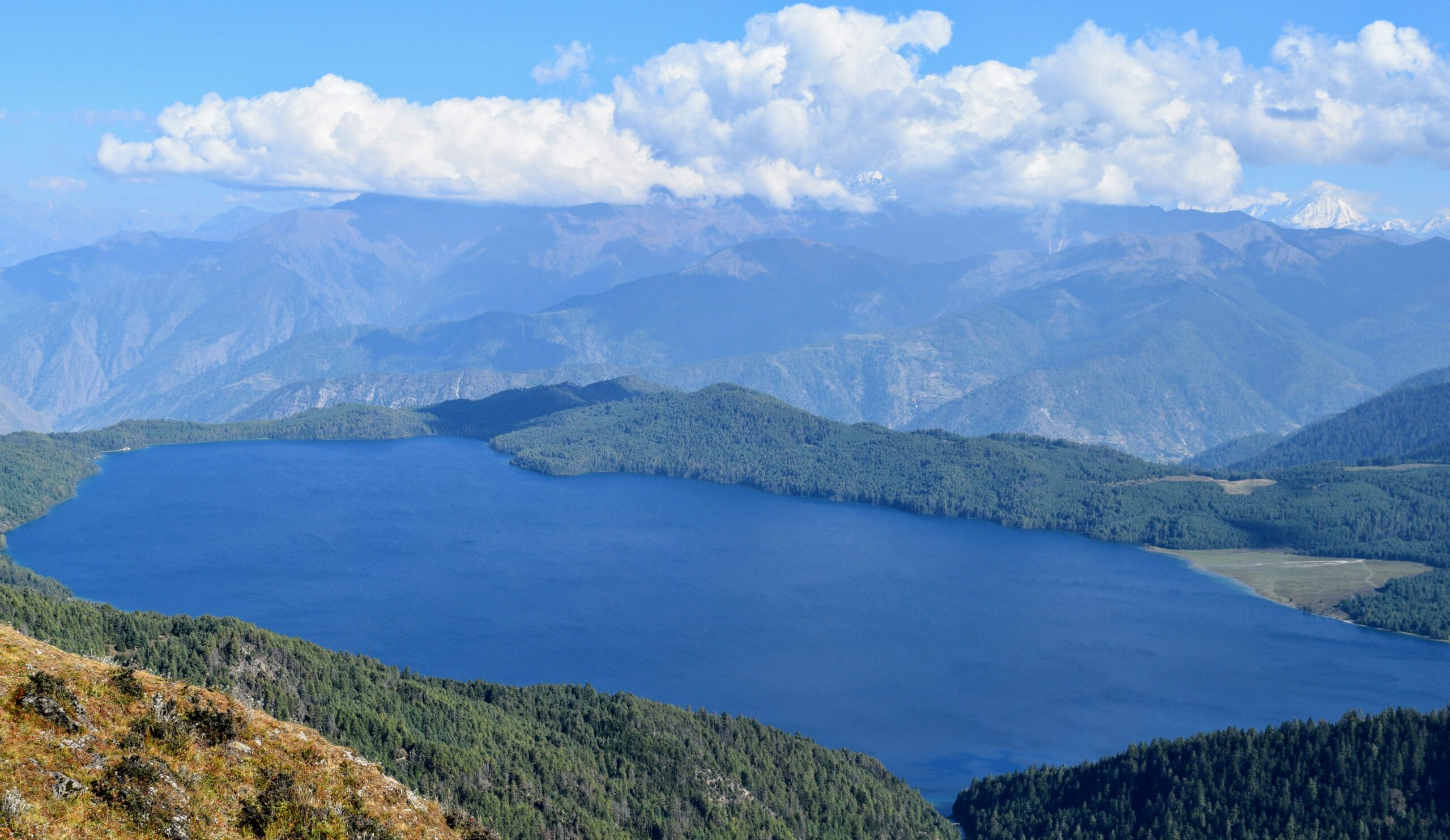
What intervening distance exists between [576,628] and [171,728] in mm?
132727

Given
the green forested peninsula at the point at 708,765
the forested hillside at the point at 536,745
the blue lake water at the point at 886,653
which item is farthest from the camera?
the blue lake water at the point at 886,653

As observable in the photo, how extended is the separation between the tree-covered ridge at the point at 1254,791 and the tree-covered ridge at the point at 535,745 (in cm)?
920

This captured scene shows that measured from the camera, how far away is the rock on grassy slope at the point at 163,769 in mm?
37062

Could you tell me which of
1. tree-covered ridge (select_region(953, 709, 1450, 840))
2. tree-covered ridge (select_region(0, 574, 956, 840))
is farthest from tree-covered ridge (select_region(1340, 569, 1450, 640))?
tree-covered ridge (select_region(0, 574, 956, 840))

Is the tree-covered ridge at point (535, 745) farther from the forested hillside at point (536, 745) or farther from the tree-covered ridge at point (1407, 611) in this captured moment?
the tree-covered ridge at point (1407, 611)

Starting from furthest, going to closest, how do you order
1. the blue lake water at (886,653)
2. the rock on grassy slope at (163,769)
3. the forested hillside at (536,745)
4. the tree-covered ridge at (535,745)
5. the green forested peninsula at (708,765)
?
the blue lake water at (886,653) < the green forested peninsula at (708,765) < the forested hillside at (536,745) < the tree-covered ridge at (535,745) < the rock on grassy slope at (163,769)

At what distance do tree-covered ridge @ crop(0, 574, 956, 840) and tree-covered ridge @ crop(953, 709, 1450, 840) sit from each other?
9.20 metres

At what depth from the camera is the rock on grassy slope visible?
37.1 meters

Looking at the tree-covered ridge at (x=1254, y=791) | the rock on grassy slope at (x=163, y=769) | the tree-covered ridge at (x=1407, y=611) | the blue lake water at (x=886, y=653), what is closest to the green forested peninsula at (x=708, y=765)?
the tree-covered ridge at (x=1254, y=791)

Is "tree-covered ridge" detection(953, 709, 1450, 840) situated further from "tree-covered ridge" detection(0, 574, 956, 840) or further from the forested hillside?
the forested hillside

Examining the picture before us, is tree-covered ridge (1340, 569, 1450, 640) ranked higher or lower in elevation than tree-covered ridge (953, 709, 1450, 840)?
higher

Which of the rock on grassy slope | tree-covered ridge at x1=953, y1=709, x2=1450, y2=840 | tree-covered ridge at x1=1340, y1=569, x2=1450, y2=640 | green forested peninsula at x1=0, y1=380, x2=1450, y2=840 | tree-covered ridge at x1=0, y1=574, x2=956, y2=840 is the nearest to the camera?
the rock on grassy slope

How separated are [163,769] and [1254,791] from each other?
9651 cm

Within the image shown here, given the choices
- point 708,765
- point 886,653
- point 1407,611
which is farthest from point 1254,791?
point 1407,611
